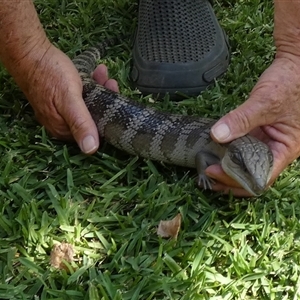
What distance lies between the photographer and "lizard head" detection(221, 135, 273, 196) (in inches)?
116

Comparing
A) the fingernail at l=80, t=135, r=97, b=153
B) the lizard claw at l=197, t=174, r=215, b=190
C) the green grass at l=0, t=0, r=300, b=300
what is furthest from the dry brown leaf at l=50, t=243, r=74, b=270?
the lizard claw at l=197, t=174, r=215, b=190

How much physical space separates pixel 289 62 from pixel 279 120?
31 cm

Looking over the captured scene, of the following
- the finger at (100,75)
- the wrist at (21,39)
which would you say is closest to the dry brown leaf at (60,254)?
the wrist at (21,39)

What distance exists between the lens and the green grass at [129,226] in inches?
105

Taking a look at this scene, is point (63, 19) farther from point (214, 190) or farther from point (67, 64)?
point (214, 190)

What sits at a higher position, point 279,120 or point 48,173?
point 279,120

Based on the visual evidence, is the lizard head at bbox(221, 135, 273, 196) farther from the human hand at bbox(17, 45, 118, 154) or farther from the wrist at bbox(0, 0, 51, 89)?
the wrist at bbox(0, 0, 51, 89)

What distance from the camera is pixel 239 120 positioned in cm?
299

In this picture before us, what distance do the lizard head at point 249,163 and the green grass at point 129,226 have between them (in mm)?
168

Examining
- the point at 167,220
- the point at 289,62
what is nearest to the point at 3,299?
the point at 167,220

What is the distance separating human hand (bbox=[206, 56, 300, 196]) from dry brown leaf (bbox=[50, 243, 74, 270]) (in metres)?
0.84

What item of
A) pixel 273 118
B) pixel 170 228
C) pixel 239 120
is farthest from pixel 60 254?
pixel 273 118

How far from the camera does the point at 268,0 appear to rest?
5105mm

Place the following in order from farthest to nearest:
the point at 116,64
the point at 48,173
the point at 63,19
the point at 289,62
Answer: the point at 63,19 → the point at 116,64 → the point at 48,173 → the point at 289,62
